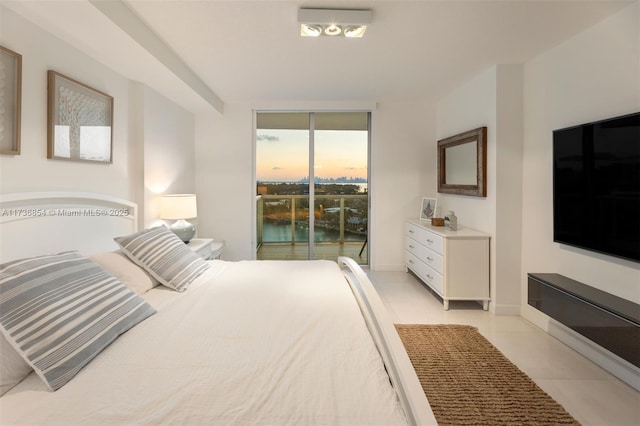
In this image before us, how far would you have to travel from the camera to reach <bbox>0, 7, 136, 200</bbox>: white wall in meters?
1.83

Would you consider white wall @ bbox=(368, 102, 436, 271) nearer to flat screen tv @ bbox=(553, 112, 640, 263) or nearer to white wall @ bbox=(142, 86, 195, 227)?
flat screen tv @ bbox=(553, 112, 640, 263)

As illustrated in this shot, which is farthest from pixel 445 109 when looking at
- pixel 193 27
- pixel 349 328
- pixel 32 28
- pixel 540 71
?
pixel 32 28

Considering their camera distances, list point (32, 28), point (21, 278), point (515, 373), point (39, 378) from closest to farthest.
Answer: point (39, 378), point (21, 278), point (32, 28), point (515, 373)

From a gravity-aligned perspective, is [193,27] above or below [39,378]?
above

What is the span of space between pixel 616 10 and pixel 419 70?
5.00 feet

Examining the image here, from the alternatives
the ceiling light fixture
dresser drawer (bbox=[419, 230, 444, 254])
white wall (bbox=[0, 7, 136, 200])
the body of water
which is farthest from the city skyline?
the ceiling light fixture

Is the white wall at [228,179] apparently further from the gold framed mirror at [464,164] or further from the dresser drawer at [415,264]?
the gold framed mirror at [464,164]

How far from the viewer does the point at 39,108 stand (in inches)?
78.8

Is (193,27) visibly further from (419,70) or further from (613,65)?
(613,65)

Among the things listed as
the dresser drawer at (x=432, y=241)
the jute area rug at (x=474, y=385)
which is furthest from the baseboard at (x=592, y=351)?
the dresser drawer at (x=432, y=241)

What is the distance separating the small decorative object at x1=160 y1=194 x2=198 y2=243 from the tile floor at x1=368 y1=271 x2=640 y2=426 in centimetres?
231

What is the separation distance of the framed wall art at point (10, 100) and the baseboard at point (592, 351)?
3860 mm

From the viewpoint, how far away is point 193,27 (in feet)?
7.95

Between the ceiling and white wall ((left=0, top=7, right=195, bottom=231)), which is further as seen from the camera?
the ceiling
